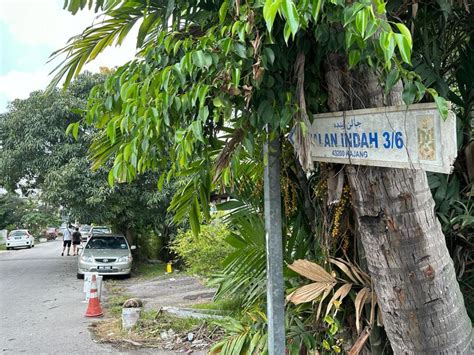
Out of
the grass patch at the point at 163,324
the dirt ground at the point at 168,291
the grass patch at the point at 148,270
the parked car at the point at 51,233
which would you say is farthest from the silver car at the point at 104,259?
the parked car at the point at 51,233

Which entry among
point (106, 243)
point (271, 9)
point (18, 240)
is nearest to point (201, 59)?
point (271, 9)

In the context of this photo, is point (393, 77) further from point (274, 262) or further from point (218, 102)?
point (274, 262)

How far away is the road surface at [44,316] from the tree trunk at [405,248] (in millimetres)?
4534

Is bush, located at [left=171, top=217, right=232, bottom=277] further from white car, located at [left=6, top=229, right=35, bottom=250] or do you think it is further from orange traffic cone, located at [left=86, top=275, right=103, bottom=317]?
white car, located at [left=6, top=229, right=35, bottom=250]

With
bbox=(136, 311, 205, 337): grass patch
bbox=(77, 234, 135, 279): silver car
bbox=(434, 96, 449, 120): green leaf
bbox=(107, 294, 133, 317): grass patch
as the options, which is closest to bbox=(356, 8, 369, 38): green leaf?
bbox=(434, 96, 449, 120): green leaf

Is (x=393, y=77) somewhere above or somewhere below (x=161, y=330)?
above

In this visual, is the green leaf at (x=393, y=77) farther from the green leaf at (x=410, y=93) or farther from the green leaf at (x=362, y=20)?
the green leaf at (x=362, y=20)

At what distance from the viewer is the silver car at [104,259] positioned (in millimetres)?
12156

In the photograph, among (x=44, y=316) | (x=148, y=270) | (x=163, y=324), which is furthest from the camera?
(x=148, y=270)

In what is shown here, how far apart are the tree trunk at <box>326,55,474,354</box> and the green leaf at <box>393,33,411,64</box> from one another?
56cm

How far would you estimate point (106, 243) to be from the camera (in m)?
13.2

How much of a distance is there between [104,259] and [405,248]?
11648 mm

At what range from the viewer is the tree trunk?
1.82 meters

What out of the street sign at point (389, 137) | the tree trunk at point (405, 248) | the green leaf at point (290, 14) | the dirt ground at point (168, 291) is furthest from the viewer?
the dirt ground at point (168, 291)
